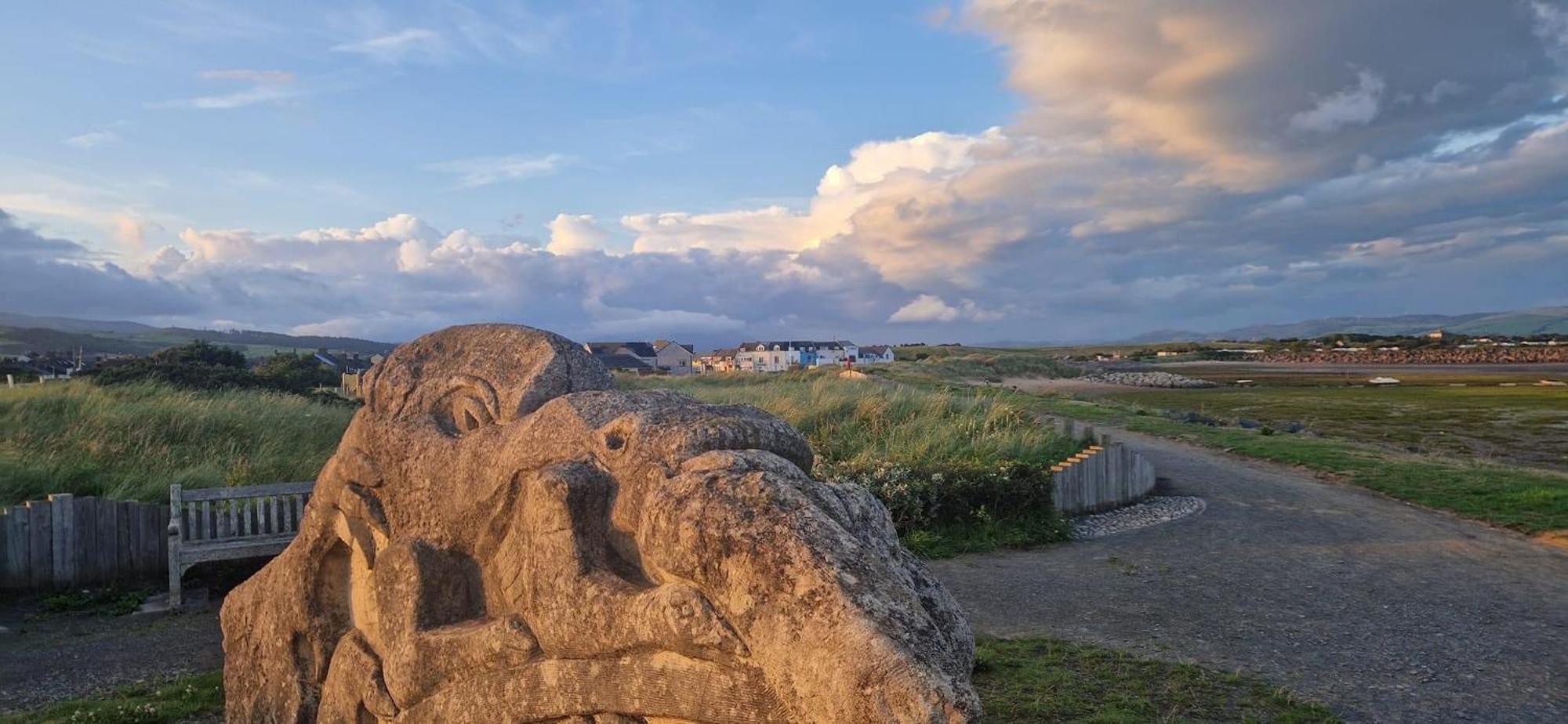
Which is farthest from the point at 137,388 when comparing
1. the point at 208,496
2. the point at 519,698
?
the point at 519,698

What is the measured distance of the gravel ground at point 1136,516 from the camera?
12906 mm

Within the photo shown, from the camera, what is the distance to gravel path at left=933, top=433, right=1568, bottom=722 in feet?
22.4

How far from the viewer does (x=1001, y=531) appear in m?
12.3

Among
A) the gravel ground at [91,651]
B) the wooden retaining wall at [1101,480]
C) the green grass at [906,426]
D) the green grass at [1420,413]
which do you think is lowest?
the green grass at [1420,413]

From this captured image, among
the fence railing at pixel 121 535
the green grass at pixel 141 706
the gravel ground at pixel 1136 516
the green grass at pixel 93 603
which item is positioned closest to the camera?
→ the green grass at pixel 141 706

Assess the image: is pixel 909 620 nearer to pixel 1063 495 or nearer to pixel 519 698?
pixel 519 698

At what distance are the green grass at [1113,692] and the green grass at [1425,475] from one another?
8.69 metres

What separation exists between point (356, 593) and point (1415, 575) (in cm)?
1054

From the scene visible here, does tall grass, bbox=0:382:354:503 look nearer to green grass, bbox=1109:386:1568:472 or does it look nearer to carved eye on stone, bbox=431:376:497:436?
carved eye on stone, bbox=431:376:497:436

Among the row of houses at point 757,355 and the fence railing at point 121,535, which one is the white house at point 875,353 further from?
the fence railing at point 121,535

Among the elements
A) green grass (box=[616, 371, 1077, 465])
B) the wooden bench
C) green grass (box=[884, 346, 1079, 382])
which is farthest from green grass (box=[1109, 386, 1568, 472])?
the wooden bench

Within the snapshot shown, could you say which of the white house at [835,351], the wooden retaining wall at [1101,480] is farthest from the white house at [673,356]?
the wooden retaining wall at [1101,480]

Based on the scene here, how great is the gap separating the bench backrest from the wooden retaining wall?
983 cm

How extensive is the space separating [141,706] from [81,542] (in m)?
5.25
